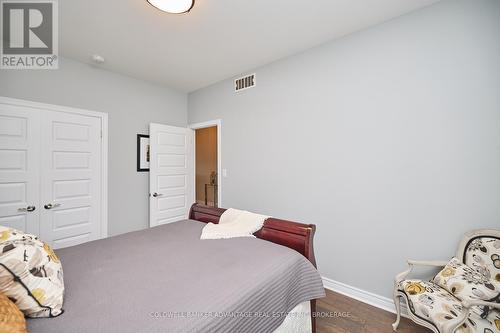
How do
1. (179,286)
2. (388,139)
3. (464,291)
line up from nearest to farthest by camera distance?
(179,286) < (464,291) < (388,139)

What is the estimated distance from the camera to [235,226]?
1.89 m

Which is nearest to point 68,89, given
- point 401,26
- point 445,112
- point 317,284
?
point 317,284

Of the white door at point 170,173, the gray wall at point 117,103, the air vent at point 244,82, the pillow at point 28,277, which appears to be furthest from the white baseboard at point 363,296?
the gray wall at point 117,103

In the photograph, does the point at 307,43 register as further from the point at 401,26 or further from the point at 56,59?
the point at 56,59

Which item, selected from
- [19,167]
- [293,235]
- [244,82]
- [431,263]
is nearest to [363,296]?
[431,263]

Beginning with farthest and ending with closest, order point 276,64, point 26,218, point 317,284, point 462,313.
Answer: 1. point 276,64
2. point 26,218
3. point 317,284
4. point 462,313

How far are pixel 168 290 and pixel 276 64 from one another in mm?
2747

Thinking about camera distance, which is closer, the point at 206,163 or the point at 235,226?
the point at 235,226

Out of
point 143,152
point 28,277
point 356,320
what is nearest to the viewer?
point 28,277

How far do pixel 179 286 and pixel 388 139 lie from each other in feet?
6.94

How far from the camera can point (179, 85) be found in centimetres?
361

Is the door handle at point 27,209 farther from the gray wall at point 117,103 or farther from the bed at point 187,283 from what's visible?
the bed at point 187,283

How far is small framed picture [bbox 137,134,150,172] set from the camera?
3.31 meters

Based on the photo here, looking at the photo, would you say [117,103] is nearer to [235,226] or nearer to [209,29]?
[209,29]
